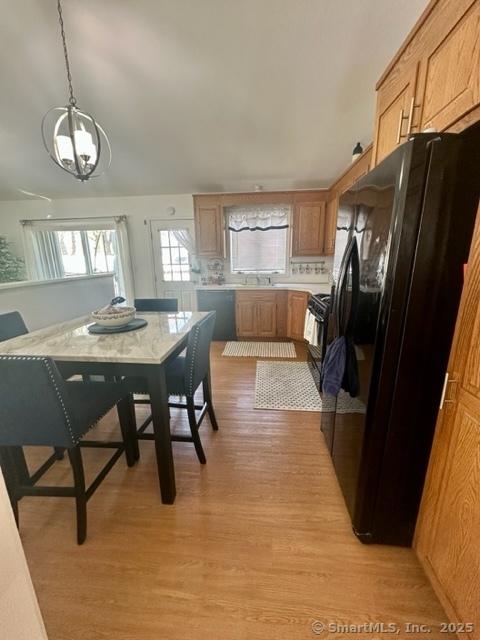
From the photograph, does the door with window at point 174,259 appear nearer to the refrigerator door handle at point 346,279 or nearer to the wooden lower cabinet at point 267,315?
the wooden lower cabinet at point 267,315

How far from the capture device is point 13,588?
592 millimetres

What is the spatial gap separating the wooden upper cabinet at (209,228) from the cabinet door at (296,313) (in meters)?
1.46

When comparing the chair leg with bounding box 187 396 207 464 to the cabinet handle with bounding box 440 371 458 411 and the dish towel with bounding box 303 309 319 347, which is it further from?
the dish towel with bounding box 303 309 319 347

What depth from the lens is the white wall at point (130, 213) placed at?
Result: 4801 millimetres

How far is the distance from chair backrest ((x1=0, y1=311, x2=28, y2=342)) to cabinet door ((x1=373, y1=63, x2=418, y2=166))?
285 cm

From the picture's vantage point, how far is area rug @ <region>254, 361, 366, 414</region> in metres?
2.53

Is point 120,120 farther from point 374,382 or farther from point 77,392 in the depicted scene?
point 374,382

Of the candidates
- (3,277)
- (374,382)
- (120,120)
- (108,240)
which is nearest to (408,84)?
(374,382)

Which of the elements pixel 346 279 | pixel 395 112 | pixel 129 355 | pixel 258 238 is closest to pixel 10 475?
pixel 129 355

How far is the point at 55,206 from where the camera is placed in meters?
5.01

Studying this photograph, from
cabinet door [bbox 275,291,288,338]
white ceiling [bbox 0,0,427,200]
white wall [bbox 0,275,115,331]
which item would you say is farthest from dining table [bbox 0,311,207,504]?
cabinet door [bbox 275,291,288,338]

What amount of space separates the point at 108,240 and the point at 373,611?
19.1 feet

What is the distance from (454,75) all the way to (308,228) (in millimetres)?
3380

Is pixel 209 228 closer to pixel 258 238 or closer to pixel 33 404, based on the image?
pixel 258 238
